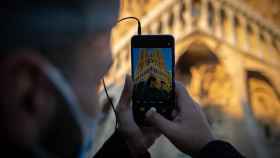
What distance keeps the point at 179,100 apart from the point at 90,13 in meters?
0.15

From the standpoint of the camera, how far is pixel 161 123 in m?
0.53

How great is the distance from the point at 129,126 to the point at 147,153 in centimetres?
4

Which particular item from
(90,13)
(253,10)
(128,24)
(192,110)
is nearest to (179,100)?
(192,110)

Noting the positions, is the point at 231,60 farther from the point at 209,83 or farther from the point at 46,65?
the point at 46,65

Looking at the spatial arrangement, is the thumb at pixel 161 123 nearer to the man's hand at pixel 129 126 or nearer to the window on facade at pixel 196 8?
the man's hand at pixel 129 126

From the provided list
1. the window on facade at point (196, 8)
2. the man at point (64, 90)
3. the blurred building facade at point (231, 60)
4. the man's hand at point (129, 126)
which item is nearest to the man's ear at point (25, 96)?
the man at point (64, 90)

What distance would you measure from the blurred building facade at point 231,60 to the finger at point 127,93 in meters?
1.01

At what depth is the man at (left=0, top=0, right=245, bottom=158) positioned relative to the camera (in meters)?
0.44

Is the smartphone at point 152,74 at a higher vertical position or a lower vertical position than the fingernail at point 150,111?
higher

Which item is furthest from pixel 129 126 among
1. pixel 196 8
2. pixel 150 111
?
pixel 196 8

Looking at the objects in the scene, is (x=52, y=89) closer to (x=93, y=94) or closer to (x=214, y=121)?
(x=93, y=94)

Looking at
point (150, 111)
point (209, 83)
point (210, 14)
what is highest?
point (210, 14)

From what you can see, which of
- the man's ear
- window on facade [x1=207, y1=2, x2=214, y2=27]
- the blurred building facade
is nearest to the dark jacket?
the man's ear

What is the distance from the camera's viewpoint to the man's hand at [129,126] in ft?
1.85
